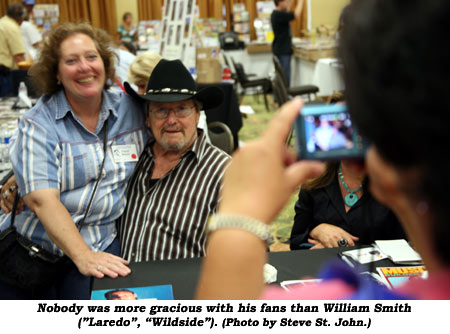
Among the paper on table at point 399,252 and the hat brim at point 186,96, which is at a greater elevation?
the hat brim at point 186,96

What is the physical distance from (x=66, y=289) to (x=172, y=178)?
0.67 metres

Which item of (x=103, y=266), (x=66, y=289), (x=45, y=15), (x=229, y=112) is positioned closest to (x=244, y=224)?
(x=103, y=266)

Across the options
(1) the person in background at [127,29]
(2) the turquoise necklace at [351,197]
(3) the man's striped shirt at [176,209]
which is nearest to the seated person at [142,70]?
(3) the man's striped shirt at [176,209]

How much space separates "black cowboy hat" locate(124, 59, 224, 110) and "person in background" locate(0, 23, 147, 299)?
6.0 inches

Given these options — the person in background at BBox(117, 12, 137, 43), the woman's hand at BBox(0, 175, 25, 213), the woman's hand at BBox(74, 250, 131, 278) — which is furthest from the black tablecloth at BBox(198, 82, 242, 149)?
the person in background at BBox(117, 12, 137, 43)

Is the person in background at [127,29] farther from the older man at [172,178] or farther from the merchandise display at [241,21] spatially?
the older man at [172,178]

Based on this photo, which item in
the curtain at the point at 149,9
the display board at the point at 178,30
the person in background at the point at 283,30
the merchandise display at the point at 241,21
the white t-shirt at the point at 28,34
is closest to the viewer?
the display board at the point at 178,30

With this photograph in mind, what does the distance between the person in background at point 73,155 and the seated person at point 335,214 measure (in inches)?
31.8

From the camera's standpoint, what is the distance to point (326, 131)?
47 cm

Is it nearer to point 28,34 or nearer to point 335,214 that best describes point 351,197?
point 335,214

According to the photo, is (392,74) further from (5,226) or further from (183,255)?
(5,226)

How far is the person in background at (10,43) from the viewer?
20.2ft

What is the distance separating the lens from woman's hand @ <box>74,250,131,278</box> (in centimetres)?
164

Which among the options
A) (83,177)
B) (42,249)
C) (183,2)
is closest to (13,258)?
(42,249)
